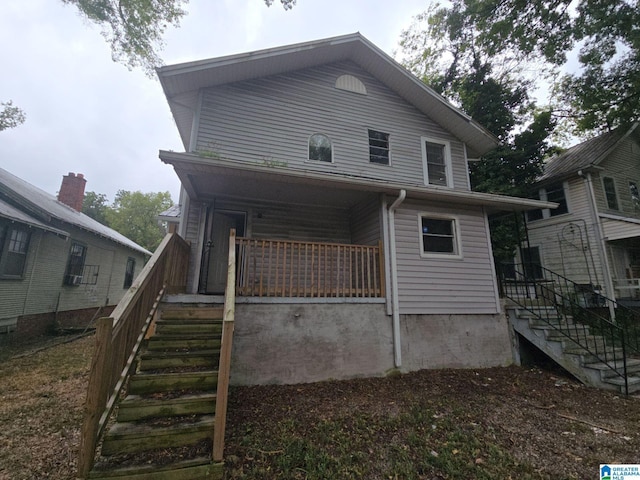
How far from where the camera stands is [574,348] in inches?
224

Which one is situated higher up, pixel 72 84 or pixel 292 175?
pixel 72 84

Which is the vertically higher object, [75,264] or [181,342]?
[75,264]

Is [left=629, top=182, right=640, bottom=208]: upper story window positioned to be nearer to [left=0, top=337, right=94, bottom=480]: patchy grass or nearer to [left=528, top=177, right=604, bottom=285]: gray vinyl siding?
[left=528, top=177, right=604, bottom=285]: gray vinyl siding

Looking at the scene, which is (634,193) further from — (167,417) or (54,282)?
(54,282)

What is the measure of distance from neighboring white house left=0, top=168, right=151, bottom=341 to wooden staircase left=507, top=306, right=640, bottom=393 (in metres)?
12.7

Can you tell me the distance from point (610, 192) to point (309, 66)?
1386cm

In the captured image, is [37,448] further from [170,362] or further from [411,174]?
[411,174]

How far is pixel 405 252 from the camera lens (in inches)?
241

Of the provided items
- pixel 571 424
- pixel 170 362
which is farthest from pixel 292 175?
pixel 571 424

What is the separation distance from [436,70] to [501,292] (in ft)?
43.8

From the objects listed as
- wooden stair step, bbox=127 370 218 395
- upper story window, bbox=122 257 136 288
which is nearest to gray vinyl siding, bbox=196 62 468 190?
wooden stair step, bbox=127 370 218 395

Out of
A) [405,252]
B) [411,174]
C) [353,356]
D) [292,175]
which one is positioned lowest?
[353,356]

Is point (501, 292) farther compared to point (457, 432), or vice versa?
point (501, 292)

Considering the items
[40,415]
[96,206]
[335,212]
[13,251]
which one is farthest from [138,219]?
[40,415]
